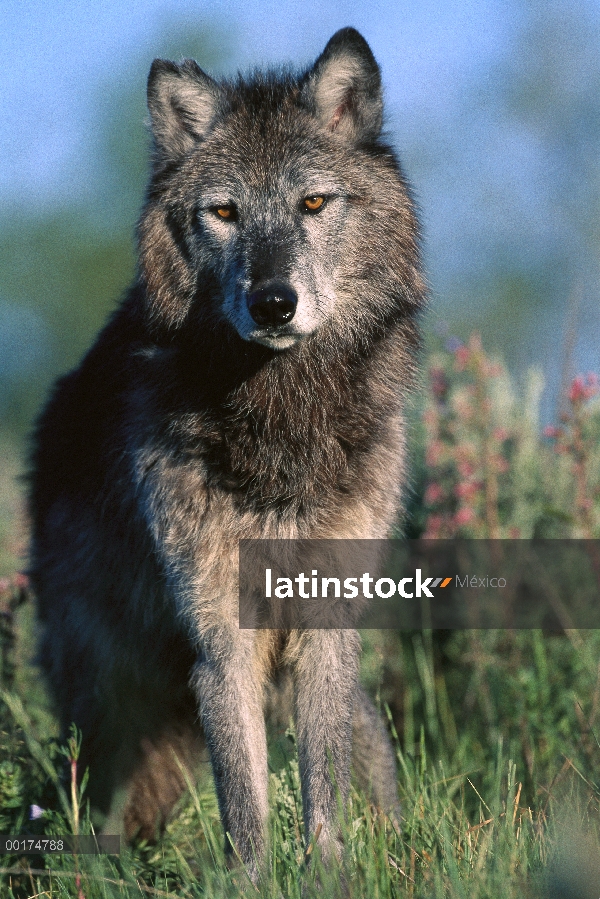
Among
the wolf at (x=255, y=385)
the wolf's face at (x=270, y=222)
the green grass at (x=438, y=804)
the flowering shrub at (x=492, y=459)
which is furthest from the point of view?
the flowering shrub at (x=492, y=459)

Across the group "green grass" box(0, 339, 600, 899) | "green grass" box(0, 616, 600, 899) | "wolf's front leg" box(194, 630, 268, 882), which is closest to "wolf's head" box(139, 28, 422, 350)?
"wolf's front leg" box(194, 630, 268, 882)

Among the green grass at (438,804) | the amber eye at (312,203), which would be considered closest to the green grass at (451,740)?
the green grass at (438,804)

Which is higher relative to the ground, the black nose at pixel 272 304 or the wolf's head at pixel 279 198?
the wolf's head at pixel 279 198

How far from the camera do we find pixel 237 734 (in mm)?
3205

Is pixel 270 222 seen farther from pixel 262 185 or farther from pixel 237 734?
pixel 237 734

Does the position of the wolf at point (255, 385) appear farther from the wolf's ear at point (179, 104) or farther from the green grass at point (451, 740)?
the green grass at point (451, 740)

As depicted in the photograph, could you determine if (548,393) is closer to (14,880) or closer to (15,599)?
(15,599)

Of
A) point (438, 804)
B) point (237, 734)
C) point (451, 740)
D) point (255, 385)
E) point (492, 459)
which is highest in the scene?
point (492, 459)

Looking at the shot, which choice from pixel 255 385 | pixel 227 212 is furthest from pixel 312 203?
pixel 255 385

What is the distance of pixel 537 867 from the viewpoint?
2645 millimetres

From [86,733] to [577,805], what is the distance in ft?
7.09

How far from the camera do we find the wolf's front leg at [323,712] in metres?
3.20

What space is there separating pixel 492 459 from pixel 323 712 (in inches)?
91.3

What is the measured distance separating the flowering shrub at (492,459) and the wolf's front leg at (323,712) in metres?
1.95
